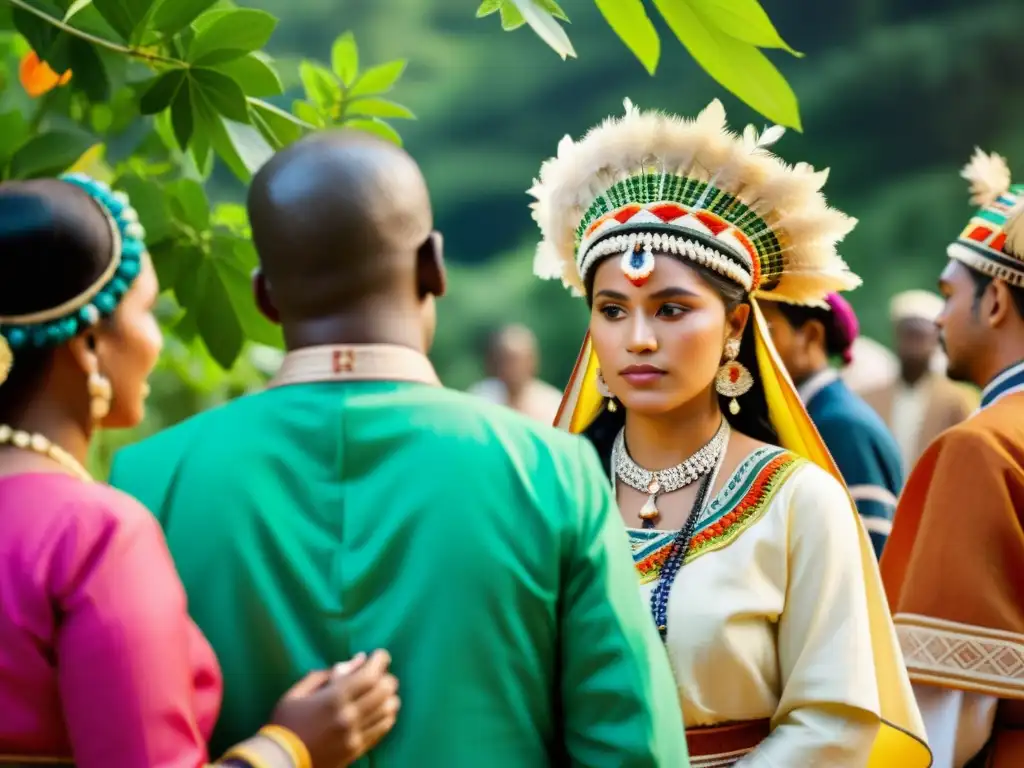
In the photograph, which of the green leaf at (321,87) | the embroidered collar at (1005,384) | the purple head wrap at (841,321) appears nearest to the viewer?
the green leaf at (321,87)

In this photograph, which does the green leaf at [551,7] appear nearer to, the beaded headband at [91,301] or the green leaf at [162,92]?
the beaded headband at [91,301]

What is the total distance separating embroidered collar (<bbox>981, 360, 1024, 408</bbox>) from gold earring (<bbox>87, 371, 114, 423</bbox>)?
7.04 feet

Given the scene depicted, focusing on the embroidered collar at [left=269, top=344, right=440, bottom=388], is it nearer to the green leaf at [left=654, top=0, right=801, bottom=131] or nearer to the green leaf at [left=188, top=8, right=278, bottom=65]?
the green leaf at [left=654, top=0, right=801, bottom=131]

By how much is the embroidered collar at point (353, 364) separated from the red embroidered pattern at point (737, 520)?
2.93ft

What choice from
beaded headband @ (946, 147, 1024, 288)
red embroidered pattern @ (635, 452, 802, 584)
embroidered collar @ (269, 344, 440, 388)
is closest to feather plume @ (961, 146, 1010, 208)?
beaded headband @ (946, 147, 1024, 288)

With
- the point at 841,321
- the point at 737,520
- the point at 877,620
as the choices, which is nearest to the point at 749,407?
the point at 737,520

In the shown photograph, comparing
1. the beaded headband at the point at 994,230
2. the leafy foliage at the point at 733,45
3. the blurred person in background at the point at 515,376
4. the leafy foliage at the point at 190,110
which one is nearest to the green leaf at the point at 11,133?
the leafy foliage at the point at 190,110

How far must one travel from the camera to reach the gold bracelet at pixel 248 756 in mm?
1812

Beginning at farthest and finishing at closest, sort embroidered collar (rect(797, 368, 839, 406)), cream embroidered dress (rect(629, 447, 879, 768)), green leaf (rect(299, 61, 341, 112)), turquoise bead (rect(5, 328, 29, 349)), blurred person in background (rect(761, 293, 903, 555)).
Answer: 1. embroidered collar (rect(797, 368, 839, 406))
2. blurred person in background (rect(761, 293, 903, 555))
3. green leaf (rect(299, 61, 341, 112))
4. cream embroidered dress (rect(629, 447, 879, 768))
5. turquoise bead (rect(5, 328, 29, 349))

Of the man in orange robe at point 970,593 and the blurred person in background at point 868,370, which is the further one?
the blurred person in background at point 868,370

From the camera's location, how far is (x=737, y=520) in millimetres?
2688

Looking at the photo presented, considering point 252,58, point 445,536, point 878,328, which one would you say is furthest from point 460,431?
point 878,328

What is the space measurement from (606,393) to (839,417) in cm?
173

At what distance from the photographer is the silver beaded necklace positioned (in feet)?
9.23
